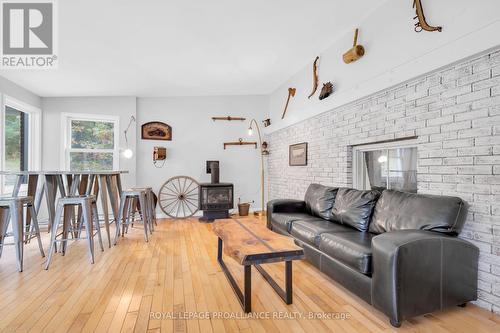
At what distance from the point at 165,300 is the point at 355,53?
317 centimetres

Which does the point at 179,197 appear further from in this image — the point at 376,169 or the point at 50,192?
the point at 376,169

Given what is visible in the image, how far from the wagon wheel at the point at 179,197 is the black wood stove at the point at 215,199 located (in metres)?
0.52

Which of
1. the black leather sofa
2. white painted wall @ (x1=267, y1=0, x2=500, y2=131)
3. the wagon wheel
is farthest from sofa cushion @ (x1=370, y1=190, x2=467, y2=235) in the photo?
the wagon wheel

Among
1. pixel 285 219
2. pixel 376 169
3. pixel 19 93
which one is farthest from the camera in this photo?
pixel 19 93

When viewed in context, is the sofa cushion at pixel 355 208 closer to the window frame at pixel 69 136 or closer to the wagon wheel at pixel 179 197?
the wagon wheel at pixel 179 197

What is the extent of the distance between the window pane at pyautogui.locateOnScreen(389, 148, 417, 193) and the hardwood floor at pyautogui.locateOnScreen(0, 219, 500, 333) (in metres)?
1.16

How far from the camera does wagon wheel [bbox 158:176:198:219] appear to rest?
555 cm

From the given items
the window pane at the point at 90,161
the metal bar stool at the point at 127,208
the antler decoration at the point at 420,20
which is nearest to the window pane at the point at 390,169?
the antler decoration at the point at 420,20

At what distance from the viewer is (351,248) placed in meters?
2.01

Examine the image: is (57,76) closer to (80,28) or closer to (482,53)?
(80,28)

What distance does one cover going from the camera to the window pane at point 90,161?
5184 millimetres

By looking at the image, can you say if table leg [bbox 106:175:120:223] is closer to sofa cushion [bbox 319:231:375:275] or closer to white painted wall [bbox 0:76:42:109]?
white painted wall [bbox 0:76:42:109]

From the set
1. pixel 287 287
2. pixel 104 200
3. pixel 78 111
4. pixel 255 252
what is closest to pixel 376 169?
pixel 287 287

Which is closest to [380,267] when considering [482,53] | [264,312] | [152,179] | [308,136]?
[264,312]
